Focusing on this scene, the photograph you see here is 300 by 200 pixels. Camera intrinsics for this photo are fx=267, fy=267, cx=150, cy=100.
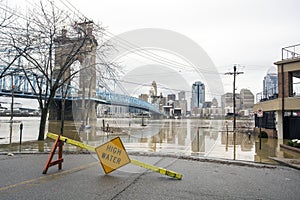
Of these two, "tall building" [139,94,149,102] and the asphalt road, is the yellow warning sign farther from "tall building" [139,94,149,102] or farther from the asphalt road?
"tall building" [139,94,149,102]

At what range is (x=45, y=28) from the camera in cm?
1817

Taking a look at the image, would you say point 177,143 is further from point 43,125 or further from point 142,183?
point 142,183

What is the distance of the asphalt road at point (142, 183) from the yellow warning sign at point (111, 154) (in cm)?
29

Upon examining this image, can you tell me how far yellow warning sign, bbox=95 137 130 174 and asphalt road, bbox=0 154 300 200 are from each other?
0.29 metres

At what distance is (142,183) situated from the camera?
22.3 feet

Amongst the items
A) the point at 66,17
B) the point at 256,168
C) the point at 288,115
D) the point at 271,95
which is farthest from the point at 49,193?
the point at 271,95

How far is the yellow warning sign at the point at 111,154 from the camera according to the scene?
7586 mm

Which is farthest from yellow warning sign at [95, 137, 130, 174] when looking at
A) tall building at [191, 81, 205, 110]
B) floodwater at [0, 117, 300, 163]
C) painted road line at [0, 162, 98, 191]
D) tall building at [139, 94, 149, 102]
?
tall building at [139, 94, 149, 102]

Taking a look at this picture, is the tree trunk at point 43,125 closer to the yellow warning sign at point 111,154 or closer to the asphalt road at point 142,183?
the asphalt road at point 142,183

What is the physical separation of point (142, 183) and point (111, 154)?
134cm

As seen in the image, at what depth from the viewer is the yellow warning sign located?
24.9ft

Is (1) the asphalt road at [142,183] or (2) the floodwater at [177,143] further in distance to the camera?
(2) the floodwater at [177,143]

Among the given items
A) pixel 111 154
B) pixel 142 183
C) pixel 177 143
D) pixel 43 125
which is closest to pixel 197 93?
pixel 177 143

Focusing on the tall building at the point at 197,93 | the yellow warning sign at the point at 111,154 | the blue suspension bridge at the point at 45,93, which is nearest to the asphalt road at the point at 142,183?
the yellow warning sign at the point at 111,154
